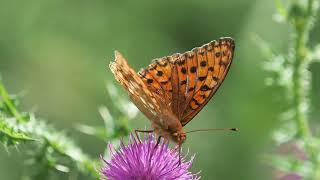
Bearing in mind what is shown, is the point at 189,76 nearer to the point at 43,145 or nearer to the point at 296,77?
the point at 43,145

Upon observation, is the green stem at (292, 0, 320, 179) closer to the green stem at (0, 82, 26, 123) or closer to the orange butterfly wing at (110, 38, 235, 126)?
the orange butterfly wing at (110, 38, 235, 126)

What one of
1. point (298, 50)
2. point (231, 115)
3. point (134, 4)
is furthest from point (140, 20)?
Result: point (298, 50)

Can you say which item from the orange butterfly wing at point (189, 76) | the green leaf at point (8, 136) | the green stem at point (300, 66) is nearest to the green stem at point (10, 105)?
the green leaf at point (8, 136)

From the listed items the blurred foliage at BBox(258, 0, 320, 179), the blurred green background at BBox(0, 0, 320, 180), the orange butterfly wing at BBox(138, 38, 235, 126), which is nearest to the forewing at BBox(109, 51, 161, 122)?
the orange butterfly wing at BBox(138, 38, 235, 126)

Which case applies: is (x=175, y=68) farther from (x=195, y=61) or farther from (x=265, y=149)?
(x=265, y=149)

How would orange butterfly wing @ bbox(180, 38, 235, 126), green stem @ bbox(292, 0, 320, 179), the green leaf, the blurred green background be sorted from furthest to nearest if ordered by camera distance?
the blurred green background < green stem @ bbox(292, 0, 320, 179) < orange butterfly wing @ bbox(180, 38, 235, 126) < the green leaf

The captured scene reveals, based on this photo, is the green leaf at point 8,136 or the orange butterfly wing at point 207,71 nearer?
the green leaf at point 8,136

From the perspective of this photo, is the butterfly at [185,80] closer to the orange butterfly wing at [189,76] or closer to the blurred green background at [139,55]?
the orange butterfly wing at [189,76]
